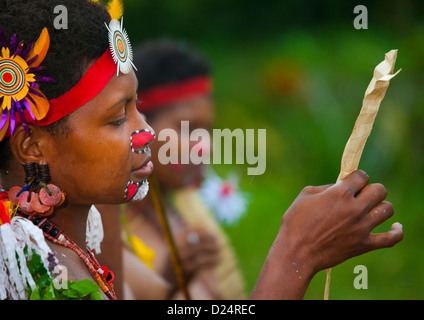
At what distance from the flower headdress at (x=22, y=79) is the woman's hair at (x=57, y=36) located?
20mm

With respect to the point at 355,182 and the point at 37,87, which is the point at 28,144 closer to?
the point at 37,87

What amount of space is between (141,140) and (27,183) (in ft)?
1.07

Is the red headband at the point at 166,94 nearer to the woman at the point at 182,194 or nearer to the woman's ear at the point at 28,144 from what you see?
the woman at the point at 182,194

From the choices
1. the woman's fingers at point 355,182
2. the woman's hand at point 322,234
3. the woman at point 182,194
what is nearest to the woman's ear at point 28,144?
the woman's hand at point 322,234

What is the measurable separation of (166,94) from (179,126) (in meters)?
0.29

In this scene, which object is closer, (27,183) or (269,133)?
(27,183)

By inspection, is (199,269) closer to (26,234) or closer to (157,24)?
(26,234)

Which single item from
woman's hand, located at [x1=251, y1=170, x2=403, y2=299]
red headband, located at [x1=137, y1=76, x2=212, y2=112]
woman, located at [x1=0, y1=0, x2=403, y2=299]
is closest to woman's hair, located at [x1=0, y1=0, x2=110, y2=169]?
woman, located at [x1=0, y1=0, x2=403, y2=299]

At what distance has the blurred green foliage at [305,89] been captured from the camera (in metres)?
5.89

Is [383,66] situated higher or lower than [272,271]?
higher

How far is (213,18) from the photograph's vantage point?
6578 millimetres

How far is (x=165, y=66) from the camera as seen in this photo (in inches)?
169

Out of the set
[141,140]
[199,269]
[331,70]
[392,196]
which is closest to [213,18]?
[331,70]

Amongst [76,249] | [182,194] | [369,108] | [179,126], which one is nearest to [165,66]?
[179,126]
